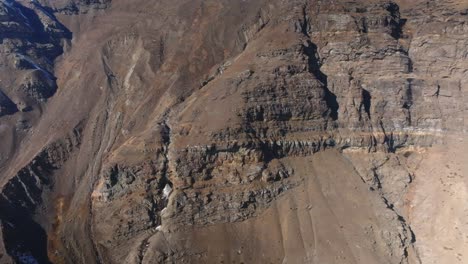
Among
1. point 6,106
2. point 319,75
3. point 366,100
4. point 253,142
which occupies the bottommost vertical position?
point 253,142

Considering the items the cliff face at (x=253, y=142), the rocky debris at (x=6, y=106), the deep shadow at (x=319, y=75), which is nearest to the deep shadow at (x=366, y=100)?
the cliff face at (x=253, y=142)

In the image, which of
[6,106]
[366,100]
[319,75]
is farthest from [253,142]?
[6,106]

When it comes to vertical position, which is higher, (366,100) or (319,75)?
(319,75)

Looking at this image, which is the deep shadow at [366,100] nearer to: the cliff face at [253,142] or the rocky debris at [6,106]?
the cliff face at [253,142]

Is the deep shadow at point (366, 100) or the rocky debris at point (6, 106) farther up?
the rocky debris at point (6, 106)

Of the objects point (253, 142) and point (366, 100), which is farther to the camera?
point (366, 100)

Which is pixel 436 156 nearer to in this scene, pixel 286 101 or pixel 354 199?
pixel 354 199

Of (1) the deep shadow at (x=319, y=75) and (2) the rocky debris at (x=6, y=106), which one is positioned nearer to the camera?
(1) the deep shadow at (x=319, y=75)

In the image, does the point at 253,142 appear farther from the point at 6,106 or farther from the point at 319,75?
the point at 6,106

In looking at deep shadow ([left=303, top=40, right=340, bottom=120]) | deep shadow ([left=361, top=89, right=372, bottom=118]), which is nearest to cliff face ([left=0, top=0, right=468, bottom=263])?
deep shadow ([left=303, top=40, right=340, bottom=120])
